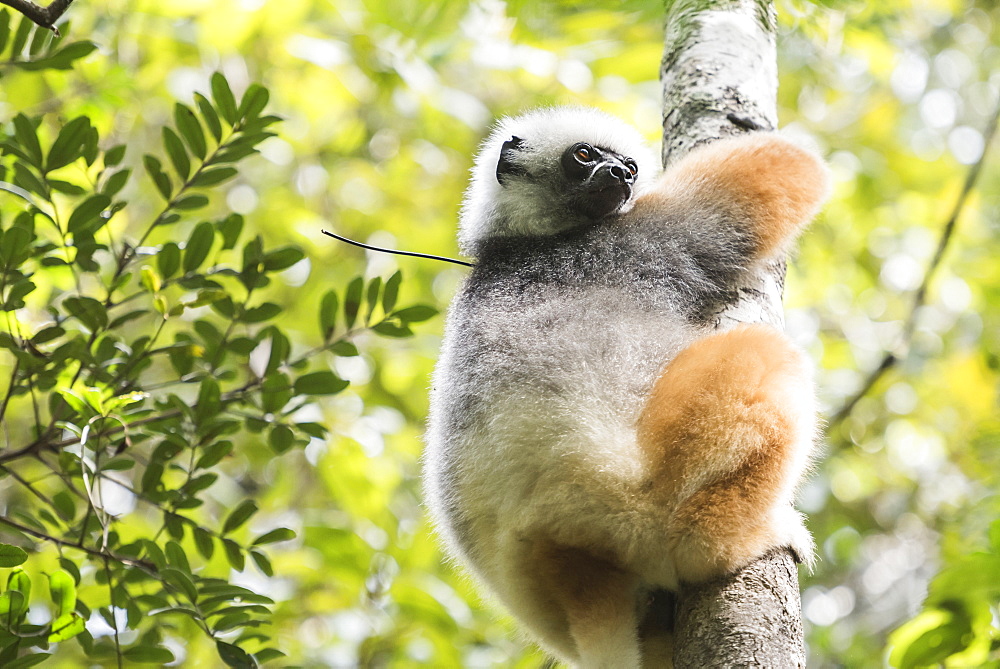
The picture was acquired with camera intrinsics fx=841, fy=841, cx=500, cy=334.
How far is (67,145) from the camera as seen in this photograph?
9.11 feet

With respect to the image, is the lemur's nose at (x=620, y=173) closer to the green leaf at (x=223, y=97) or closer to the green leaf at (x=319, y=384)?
the green leaf at (x=319, y=384)

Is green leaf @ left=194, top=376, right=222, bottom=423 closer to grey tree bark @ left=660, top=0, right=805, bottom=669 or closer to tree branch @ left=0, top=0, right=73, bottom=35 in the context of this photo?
tree branch @ left=0, top=0, right=73, bottom=35

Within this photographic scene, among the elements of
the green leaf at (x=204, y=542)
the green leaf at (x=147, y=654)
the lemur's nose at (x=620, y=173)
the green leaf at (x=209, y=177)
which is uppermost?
the lemur's nose at (x=620, y=173)

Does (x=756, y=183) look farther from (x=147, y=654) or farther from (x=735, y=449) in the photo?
(x=147, y=654)

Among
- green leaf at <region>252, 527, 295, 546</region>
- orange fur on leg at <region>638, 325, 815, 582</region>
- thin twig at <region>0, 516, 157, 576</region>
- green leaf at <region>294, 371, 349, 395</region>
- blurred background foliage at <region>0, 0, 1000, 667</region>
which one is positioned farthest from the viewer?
blurred background foliage at <region>0, 0, 1000, 667</region>

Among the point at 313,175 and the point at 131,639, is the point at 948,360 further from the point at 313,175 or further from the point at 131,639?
the point at 131,639

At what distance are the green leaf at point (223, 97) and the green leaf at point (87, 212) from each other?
1.70 ft

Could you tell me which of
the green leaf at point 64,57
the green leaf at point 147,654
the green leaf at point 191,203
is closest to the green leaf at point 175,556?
the green leaf at point 147,654

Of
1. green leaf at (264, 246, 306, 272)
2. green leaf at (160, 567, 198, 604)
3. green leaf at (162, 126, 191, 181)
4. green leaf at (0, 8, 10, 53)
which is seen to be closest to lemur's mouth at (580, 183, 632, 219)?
green leaf at (264, 246, 306, 272)

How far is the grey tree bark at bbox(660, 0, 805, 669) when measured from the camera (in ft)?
7.38

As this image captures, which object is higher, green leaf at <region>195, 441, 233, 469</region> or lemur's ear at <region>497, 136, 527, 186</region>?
lemur's ear at <region>497, 136, 527, 186</region>

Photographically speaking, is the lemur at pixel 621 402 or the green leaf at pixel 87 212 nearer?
the lemur at pixel 621 402

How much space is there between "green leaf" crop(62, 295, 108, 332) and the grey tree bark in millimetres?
2041

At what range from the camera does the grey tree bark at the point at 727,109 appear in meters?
2.25
